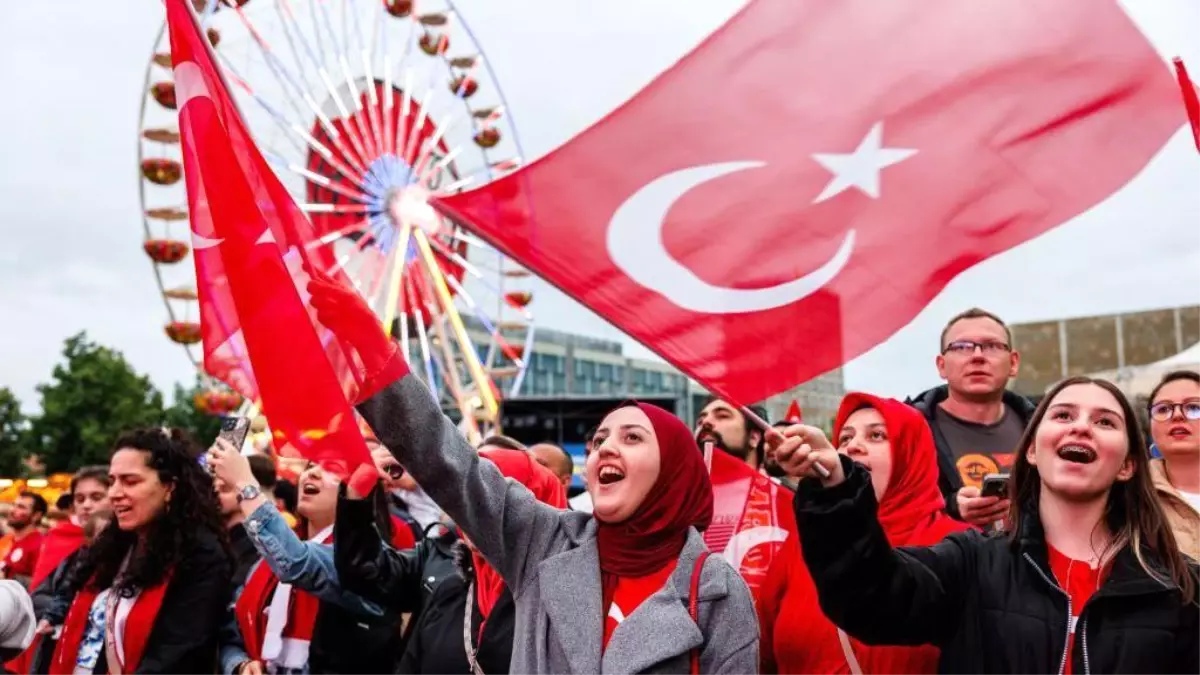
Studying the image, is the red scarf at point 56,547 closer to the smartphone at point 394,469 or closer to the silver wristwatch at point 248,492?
the smartphone at point 394,469

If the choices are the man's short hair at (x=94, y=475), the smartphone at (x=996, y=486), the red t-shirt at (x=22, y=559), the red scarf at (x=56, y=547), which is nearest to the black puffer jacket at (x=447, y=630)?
the smartphone at (x=996, y=486)

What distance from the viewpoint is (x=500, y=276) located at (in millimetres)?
21000

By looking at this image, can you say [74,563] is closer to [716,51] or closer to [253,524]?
[253,524]

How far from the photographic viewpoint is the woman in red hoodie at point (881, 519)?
3363 mm

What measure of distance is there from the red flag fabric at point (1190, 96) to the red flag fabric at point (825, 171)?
26cm

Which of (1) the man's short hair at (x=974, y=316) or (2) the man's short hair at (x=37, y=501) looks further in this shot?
(2) the man's short hair at (x=37, y=501)

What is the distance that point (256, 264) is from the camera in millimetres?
3172

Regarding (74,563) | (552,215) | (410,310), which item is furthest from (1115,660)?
(410,310)

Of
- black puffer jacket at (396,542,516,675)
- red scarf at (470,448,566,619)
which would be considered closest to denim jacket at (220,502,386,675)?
black puffer jacket at (396,542,516,675)

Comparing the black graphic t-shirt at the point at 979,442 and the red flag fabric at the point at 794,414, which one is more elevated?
the red flag fabric at the point at 794,414

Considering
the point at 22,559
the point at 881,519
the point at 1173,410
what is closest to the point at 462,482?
the point at 881,519

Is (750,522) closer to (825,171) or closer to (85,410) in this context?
(825,171)

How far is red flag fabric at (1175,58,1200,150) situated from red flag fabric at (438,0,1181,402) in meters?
0.26

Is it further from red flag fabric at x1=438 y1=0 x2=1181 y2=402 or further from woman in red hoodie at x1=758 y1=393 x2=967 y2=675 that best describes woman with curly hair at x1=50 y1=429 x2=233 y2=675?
woman in red hoodie at x1=758 y1=393 x2=967 y2=675
